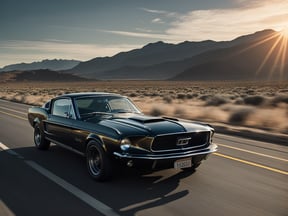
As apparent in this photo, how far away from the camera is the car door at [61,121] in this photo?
299 inches

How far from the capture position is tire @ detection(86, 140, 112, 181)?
6.21 metres

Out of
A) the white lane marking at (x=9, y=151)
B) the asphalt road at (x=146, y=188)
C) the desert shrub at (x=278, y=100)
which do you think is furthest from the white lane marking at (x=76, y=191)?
the desert shrub at (x=278, y=100)

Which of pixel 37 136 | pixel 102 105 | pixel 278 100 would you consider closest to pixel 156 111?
pixel 278 100

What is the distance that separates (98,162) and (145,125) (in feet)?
3.51

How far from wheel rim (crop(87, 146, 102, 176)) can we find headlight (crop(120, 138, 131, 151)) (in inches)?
32.0

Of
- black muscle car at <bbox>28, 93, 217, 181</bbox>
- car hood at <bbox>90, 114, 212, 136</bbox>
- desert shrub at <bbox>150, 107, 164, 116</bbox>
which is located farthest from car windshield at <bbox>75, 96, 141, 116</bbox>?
desert shrub at <bbox>150, 107, 164, 116</bbox>

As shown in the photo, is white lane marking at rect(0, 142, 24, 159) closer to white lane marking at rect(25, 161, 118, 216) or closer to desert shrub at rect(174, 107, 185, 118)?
white lane marking at rect(25, 161, 118, 216)

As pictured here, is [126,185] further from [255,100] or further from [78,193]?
[255,100]

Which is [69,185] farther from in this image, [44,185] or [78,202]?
[78,202]

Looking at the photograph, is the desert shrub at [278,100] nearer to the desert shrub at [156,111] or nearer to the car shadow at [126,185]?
the desert shrub at [156,111]

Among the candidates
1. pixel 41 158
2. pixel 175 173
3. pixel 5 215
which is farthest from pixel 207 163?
pixel 5 215

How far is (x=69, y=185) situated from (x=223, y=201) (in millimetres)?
2524

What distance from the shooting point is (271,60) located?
187125 millimetres

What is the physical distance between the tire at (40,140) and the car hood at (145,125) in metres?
2.79
